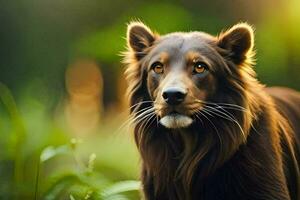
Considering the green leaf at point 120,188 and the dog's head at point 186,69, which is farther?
the green leaf at point 120,188

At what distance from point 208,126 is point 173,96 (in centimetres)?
45

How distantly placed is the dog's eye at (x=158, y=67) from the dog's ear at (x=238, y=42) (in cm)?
39

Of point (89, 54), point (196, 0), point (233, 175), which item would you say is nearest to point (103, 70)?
point (89, 54)

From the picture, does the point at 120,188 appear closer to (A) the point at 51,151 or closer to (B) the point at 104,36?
(A) the point at 51,151

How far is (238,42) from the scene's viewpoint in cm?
688

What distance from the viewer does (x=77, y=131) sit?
10.1 meters

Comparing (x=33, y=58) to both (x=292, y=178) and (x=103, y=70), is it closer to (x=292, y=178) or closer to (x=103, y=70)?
(x=103, y=70)

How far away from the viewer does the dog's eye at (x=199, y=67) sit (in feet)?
21.8

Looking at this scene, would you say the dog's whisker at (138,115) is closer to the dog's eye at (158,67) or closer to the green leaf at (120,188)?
the dog's eye at (158,67)

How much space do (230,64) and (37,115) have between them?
51.7 inches

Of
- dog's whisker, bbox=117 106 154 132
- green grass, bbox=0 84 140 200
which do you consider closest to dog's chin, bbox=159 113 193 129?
dog's whisker, bbox=117 106 154 132

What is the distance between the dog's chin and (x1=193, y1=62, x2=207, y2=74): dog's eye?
11.7 inches

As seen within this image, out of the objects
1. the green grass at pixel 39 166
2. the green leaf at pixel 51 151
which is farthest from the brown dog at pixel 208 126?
the green leaf at pixel 51 151

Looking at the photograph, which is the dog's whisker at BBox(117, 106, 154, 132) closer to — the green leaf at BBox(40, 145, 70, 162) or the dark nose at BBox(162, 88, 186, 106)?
the dark nose at BBox(162, 88, 186, 106)
